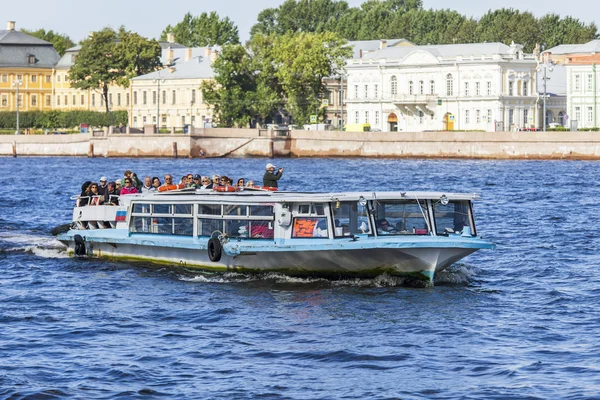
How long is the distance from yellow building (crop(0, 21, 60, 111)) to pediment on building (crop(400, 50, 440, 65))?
51726 mm

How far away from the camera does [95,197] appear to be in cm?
3341

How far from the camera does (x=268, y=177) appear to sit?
31828 mm

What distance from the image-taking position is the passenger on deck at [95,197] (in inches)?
1314

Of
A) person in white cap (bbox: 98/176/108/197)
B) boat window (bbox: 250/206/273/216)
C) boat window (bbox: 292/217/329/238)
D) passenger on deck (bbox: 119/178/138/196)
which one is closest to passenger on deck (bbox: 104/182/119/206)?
person in white cap (bbox: 98/176/108/197)

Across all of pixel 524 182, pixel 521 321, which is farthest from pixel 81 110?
pixel 521 321

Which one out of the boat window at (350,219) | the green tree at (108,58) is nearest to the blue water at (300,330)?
the boat window at (350,219)

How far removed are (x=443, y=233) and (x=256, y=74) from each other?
102596 mm

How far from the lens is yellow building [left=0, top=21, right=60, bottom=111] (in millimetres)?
155625

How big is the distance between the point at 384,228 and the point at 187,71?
375ft

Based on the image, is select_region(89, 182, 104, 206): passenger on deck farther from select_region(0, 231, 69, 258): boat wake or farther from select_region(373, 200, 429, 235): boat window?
select_region(373, 200, 429, 235): boat window

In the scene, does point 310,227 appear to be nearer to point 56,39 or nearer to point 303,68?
point 303,68

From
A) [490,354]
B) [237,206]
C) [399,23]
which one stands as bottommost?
[490,354]

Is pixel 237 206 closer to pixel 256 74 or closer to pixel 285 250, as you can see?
pixel 285 250

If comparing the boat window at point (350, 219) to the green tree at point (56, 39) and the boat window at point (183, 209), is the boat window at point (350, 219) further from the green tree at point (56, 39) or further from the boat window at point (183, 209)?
the green tree at point (56, 39)
